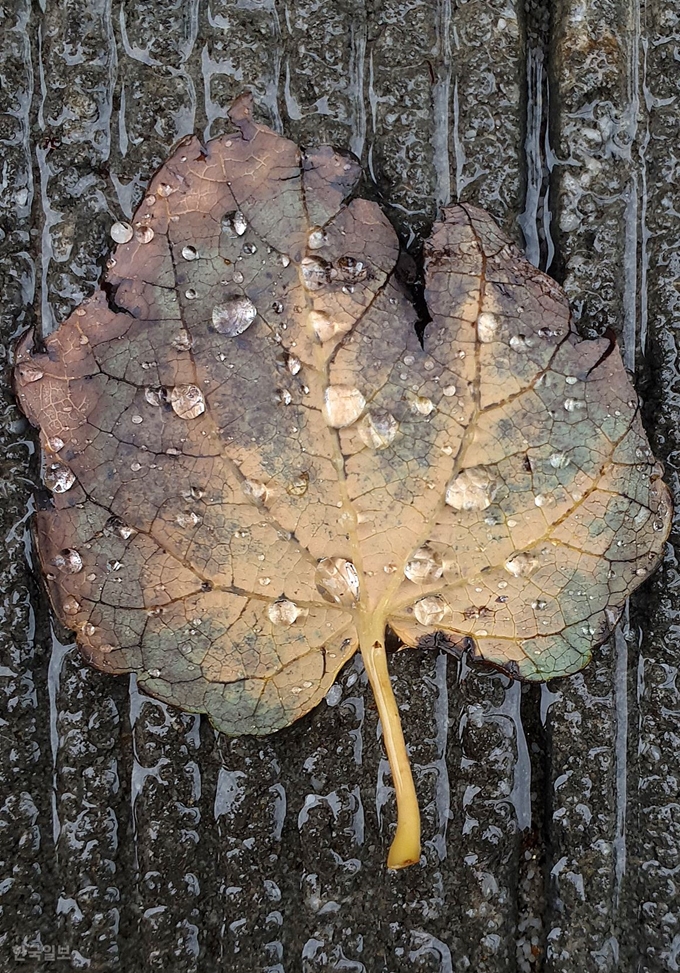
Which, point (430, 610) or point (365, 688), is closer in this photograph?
point (430, 610)

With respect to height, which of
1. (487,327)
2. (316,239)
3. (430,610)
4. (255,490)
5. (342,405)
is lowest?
(430,610)

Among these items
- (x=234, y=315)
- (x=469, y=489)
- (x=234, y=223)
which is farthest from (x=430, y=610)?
(x=234, y=223)

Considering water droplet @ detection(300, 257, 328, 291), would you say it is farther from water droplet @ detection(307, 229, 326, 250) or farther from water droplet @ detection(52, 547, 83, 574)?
water droplet @ detection(52, 547, 83, 574)

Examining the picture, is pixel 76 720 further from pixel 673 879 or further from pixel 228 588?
pixel 673 879

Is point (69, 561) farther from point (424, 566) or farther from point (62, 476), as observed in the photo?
point (424, 566)

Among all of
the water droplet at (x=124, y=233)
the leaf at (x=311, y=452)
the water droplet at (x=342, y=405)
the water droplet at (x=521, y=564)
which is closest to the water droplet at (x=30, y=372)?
the leaf at (x=311, y=452)

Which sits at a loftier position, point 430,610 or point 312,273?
point 312,273

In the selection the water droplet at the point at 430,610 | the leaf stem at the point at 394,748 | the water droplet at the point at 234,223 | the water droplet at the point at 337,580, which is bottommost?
the leaf stem at the point at 394,748

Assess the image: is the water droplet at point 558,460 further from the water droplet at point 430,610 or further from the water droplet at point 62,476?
the water droplet at point 62,476
